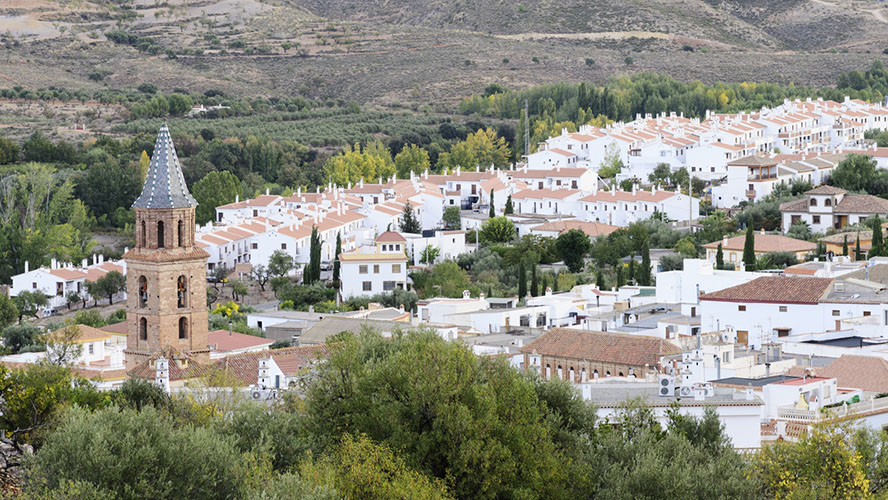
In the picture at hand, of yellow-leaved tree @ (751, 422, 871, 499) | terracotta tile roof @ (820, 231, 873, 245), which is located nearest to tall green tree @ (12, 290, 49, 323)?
terracotta tile roof @ (820, 231, 873, 245)

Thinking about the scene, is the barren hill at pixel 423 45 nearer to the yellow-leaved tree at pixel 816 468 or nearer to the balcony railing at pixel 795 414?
the balcony railing at pixel 795 414

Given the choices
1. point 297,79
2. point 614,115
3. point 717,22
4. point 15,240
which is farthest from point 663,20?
point 15,240

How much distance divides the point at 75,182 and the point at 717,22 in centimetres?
7572

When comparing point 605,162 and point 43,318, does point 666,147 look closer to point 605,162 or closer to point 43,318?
point 605,162

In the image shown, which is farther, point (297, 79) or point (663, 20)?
point (663, 20)

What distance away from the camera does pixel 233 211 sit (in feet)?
231

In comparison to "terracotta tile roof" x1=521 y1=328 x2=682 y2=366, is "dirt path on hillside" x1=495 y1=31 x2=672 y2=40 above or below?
above

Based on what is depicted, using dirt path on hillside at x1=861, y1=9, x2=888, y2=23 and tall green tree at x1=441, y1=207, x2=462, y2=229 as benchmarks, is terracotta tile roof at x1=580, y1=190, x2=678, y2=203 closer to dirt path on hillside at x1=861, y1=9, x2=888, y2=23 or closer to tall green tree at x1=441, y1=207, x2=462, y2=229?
tall green tree at x1=441, y1=207, x2=462, y2=229

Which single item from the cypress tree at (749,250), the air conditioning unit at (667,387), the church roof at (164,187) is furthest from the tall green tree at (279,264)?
the air conditioning unit at (667,387)

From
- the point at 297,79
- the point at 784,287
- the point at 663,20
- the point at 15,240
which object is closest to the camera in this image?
the point at 784,287

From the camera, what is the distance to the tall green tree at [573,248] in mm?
59062

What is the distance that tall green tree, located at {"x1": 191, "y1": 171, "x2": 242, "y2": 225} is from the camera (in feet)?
238

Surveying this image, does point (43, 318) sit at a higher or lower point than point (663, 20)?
lower

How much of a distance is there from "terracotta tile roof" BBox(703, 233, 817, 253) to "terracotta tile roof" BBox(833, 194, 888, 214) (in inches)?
208
